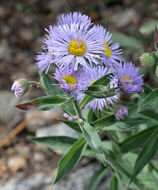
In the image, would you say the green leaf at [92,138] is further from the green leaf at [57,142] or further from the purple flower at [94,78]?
the green leaf at [57,142]

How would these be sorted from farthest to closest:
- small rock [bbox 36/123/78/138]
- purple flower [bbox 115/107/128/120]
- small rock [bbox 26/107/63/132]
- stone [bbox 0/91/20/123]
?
stone [bbox 0/91/20/123]
small rock [bbox 26/107/63/132]
small rock [bbox 36/123/78/138]
purple flower [bbox 115/107/128/120]

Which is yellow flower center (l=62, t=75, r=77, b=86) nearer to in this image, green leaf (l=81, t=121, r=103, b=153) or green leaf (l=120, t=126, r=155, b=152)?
green leaf (l=81, t=121, r=103, b=153)

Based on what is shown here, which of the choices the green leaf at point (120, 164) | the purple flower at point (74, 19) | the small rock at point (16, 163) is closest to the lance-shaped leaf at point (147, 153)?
the green leaf at point (120, 164)

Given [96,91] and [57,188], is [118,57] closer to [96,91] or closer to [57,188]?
[96,91]

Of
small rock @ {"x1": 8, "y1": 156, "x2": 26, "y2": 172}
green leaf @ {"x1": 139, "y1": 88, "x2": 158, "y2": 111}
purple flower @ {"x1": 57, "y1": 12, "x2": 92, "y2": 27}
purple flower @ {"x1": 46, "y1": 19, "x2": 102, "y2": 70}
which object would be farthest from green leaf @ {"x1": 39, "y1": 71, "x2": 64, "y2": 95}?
small rock @ {"x1": 8, "y1": 156, "x2": 26, "y2": 172}

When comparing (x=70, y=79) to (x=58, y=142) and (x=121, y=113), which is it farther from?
(x=58, y=142)

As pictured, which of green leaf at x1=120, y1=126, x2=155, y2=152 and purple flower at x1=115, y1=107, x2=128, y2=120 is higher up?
purple flower at x1=115, y1=107, x2=128, y2=120

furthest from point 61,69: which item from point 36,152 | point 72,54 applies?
point 36,152
